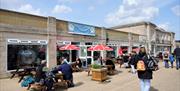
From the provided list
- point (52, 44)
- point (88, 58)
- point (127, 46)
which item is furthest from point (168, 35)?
point (52, 44)

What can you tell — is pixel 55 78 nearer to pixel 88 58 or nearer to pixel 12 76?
pixel 12 76

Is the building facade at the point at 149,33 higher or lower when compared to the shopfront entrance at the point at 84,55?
higher

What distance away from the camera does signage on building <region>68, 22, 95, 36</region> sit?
60.3 ft

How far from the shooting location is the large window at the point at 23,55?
13645 mm

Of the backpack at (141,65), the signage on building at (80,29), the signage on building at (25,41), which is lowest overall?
the backpack at (141,65)

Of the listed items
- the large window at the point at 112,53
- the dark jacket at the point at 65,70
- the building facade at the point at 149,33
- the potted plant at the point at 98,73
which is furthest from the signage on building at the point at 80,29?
the building facade at the point at 149,33

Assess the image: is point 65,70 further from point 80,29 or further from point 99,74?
point 80,29

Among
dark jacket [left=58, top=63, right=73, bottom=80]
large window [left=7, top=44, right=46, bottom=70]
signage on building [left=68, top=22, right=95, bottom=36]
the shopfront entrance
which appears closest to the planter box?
dark jacket [left=58, top=63, right=73, bottom=80]

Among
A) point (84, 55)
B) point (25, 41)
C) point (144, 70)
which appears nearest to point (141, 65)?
point (144, 70)

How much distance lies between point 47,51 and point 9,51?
10.4ft

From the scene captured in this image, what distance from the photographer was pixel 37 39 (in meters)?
15.2

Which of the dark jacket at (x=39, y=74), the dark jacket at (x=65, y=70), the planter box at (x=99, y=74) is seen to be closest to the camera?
the dark jacket at (x=39, y=74)

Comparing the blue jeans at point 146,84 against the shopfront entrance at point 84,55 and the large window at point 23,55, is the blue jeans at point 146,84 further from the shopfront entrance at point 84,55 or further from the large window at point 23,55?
the shopfront entrance at point 84,55

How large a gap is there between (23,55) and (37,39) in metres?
1.47
